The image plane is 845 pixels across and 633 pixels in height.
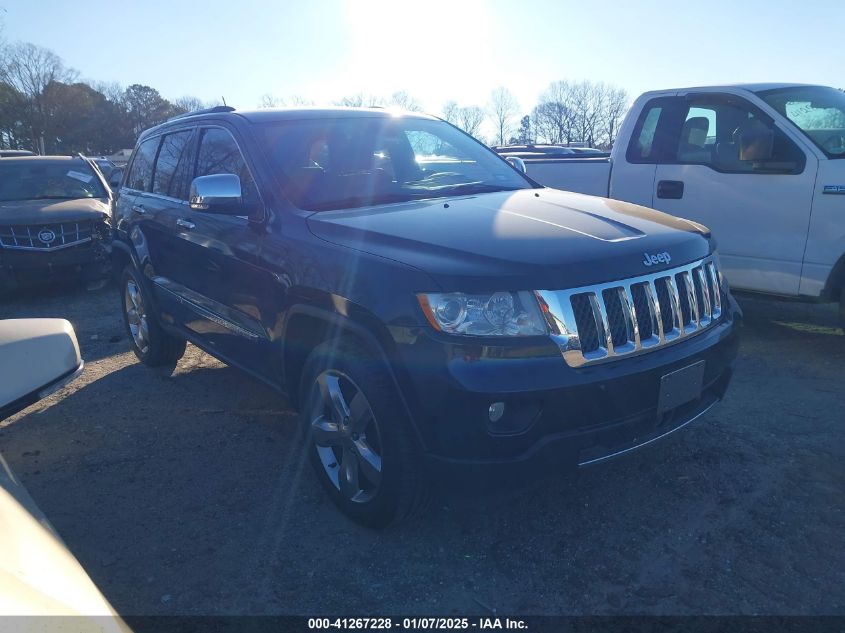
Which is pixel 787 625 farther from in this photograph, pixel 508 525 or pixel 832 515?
pixel 508 525

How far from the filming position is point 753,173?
5488mm

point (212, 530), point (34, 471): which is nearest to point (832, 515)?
point (212, 530)

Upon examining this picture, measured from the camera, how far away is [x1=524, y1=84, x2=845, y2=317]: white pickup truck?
5184 millimetres

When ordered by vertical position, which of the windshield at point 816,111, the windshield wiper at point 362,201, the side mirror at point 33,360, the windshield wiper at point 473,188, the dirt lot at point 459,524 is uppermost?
the windshield at point 816,111

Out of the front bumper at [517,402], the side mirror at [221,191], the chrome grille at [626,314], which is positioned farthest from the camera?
the side mirror at [221,191]

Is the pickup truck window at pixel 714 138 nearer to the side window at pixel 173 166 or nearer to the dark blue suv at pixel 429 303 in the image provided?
the dark blue suv at pixel 429 303

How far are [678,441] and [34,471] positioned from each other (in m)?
3.68

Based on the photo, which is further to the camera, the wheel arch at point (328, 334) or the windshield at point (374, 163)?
the windshield at point (374, 163)

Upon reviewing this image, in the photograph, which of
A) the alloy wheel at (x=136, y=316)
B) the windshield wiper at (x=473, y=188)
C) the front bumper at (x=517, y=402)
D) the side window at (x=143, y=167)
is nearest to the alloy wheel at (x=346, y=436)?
the front bumper at (x=517, y=402)

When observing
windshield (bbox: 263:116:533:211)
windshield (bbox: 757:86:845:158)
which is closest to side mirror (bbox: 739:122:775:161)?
windshield (bbox: 757:86:845:158)

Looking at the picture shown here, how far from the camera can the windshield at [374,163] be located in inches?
140

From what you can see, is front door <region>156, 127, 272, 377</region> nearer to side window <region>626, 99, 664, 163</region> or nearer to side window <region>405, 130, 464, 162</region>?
side window <region>405, 130, 464, 162</region>

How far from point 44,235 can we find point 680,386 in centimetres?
809

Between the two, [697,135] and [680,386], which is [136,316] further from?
[697,135]
